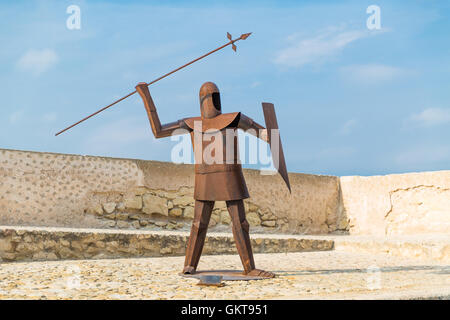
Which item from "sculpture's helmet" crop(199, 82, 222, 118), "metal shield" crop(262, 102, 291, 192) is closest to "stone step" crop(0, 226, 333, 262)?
"sculpture's helmet" crop(199, 82, 222, 118)

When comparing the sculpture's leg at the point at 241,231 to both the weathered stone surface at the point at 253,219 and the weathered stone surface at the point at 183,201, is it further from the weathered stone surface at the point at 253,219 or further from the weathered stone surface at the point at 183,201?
the weathered stone surface at the point at 253,219

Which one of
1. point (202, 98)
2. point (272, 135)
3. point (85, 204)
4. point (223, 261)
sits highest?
point (202, 98)

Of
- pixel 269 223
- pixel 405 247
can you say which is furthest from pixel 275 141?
pixel 269 223

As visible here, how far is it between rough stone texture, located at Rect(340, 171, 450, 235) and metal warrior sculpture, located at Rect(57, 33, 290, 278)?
5.40m

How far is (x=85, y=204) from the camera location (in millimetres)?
7762

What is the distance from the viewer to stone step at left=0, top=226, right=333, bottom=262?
598cm

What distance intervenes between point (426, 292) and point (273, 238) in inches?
158

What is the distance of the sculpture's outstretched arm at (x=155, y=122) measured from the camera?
4.80 metres

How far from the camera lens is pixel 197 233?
15.2ft

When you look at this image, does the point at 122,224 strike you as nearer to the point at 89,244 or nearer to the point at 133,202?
the point at 133,202

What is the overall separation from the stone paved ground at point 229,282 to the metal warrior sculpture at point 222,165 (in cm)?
39

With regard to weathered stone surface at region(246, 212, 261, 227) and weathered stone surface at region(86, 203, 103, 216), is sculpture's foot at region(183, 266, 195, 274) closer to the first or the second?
weathered stone surface at region(86, 203, 103, 216)
